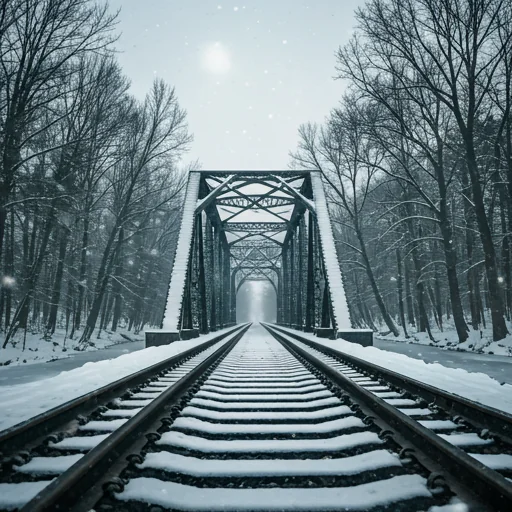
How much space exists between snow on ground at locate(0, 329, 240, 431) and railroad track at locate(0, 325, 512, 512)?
1.72 ft

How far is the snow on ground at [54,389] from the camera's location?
2938 mm

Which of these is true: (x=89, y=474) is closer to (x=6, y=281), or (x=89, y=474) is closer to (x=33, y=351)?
(x=33, y=351)

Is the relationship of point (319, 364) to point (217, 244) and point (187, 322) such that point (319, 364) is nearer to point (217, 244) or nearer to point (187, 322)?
point (187, 322)

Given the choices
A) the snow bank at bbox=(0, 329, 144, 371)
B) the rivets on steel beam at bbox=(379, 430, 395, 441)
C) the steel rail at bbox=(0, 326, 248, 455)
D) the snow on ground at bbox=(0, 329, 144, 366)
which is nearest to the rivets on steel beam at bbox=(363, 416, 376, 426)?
the rivets on steel beam at bbox=(379, 430, 395, 441)

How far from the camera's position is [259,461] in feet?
6.79

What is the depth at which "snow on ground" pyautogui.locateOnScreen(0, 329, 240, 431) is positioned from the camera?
2.94m

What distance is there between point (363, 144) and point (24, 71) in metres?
13.9

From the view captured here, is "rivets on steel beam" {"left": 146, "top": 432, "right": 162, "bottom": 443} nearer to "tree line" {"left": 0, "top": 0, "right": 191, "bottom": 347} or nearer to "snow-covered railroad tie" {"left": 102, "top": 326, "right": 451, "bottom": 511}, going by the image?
"snow-covered railroad tie" {"left": 102, "top": 326, "right": 451, "bottom": 511}

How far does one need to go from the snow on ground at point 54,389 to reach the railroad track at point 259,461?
52cm

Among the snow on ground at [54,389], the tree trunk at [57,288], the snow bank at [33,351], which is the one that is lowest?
the snow bank at [33,351]

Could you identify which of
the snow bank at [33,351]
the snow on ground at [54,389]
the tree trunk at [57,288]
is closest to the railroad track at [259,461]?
the snow on ground at [54,389]

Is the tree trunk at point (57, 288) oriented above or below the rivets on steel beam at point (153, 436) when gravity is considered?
above

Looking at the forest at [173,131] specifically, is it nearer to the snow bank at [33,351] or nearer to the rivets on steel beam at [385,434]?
the snow bank at [33,351]

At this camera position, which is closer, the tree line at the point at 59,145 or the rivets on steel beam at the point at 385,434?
the rivets on steel beam at the point at 385,434
